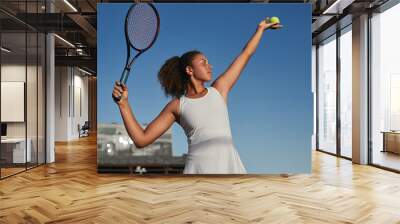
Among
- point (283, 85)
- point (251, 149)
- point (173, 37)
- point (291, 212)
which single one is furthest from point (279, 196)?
point (173, 37)

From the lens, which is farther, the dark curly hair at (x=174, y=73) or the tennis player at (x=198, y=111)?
the dark curly hair at (x=174, y=73)

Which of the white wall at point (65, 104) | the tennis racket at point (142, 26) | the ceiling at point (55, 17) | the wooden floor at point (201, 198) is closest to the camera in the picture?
the wooden floor at point (201, 198)

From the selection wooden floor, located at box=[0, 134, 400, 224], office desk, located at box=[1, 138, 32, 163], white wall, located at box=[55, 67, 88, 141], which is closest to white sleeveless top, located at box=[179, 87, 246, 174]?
wooden floor, located at box=[0, 134, 400, 224]

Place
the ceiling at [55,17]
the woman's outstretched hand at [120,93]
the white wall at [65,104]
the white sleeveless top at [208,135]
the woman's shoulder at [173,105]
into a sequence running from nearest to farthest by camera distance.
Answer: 1. the white sleeveless top at [208,135]
2. the woman's shoulder at [173,105]
3. the woman's outstretched hand at [120,93]
4. the ceiling at [55,17]
5. the white wall at [65,104]

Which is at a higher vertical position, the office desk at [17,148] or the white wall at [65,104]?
the white wall at [65,104]

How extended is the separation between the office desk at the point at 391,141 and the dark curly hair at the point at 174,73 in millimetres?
3993

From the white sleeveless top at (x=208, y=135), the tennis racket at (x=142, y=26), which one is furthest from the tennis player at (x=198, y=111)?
the tennis racket at (x=142, y=26)

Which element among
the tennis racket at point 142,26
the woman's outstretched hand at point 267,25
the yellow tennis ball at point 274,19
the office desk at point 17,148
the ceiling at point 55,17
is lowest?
the office desk at point 17,148

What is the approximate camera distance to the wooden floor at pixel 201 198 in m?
3.94

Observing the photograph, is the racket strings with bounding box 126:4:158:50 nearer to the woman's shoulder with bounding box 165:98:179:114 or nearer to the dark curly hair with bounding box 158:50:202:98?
the dark curly hair with bounding box 158:50:202:98

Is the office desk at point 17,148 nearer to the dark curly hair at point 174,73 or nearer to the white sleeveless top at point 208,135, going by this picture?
the dark curly hair at point 174,73

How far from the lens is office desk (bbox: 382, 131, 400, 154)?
7.48 metres

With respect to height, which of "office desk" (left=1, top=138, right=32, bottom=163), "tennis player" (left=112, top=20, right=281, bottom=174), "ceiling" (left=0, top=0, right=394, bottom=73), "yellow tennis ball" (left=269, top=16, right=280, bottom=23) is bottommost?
"office desk" (left=1, top=138, right=32, bottom=163)

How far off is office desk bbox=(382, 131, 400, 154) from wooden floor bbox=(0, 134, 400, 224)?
3.11 feet
